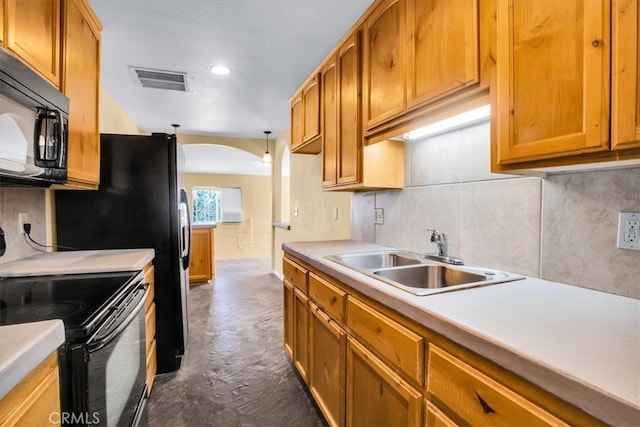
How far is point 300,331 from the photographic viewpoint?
212 centimetres

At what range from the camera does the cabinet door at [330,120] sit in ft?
7.14

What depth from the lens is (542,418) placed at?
2.05 feet

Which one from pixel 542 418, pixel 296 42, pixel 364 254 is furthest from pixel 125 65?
pixel 542 418

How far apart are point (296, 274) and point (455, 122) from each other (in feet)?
4.36

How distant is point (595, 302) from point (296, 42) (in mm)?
2172

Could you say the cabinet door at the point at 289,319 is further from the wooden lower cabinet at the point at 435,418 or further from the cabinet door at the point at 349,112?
the wooden lower cabinet at the point at 435,418

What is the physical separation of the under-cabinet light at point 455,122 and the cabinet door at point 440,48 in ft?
0.45

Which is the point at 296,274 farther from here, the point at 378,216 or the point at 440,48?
the point at 440,48

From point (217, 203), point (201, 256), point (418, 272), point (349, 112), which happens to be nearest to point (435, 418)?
point (418, 272)

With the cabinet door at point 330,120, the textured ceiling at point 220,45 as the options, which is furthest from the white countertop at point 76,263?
the textured ceiling at point 220,45

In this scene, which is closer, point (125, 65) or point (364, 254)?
point (364, 254)

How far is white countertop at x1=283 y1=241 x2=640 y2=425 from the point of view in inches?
21.7

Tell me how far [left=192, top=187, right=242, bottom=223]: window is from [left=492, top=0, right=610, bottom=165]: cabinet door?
8.18 metres

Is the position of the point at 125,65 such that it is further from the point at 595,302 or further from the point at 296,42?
the point at 595,302
